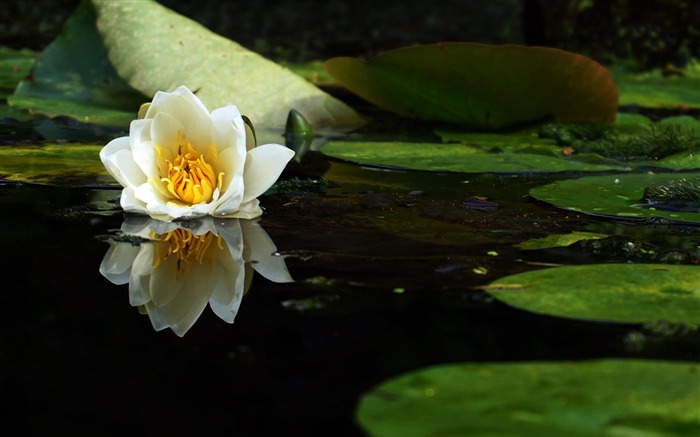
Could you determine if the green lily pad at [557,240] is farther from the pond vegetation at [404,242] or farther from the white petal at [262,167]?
the white petal at [262,167]

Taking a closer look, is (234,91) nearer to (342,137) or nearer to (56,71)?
(342,137)

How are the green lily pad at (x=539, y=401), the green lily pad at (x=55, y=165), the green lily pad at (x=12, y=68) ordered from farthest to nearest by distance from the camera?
1. the green lily pad at (x=12, y=68)
2. the green lily pad at (x=55, y=165)
3. the green lily pad at (x=539, y=401)

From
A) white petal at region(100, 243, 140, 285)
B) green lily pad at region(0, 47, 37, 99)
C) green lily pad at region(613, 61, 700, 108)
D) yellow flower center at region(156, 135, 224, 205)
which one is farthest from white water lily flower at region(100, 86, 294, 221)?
green lily pad at region(613, 61, 700, 108)

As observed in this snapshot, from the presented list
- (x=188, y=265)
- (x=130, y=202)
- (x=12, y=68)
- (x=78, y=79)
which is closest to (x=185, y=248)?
(x=188, y=265)

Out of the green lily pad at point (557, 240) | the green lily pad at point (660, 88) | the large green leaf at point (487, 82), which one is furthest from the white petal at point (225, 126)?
the green lily pad at point (660, 88)

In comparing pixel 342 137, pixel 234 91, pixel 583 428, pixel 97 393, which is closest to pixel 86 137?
pixel 234 91

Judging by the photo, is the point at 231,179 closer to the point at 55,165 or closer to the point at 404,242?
the point at 404,242

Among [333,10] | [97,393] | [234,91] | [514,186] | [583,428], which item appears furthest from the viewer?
[333,10]
